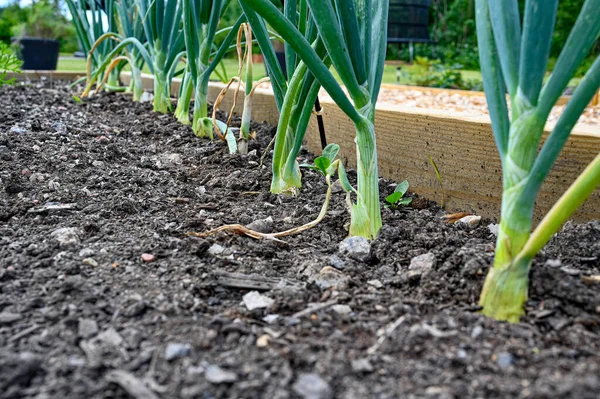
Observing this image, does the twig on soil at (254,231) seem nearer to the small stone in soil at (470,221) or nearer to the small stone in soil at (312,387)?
the small stone in soil at (470,221)

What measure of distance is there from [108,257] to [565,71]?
0.70 m

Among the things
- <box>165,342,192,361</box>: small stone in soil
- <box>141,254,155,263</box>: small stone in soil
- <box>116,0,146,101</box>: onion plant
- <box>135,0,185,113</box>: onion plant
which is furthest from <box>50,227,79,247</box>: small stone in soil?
<box>116,0,146,101</box>: onion plant

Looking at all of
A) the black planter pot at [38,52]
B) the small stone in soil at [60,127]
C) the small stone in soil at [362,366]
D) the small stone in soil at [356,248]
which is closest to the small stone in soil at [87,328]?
the small stone in soil at [362,366]

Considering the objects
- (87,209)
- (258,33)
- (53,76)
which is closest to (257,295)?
(87,209)

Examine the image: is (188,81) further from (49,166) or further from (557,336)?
(557,336)

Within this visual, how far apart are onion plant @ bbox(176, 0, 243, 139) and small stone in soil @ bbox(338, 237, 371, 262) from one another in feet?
2.91

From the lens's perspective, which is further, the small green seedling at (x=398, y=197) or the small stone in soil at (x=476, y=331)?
the small green seedling at (x=398, y=197)

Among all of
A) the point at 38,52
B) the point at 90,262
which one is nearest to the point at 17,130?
the point at 90,262

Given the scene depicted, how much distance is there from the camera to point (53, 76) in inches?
164

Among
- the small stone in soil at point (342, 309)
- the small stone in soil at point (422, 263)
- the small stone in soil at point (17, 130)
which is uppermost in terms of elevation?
the small stone in soil at point (17, 130)

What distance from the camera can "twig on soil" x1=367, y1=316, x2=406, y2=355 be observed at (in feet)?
2.21

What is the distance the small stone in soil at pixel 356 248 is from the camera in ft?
3.21

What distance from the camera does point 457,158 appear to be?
1.32 m

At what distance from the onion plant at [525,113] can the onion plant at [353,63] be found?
0.76ft
